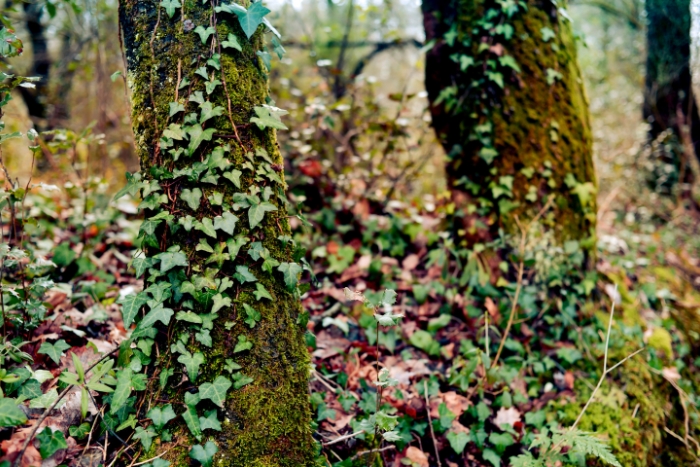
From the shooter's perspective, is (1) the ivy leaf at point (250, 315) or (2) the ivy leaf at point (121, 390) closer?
(2) the ivy leaf at point (121, 390)

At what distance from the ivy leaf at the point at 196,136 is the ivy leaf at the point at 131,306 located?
2.15 feet

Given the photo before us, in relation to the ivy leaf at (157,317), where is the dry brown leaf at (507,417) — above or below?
below

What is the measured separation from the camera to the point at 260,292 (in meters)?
1.89

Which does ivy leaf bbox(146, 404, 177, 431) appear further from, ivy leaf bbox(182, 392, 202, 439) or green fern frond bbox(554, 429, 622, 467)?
green fern frond bbox(554, 429, 622, 467)

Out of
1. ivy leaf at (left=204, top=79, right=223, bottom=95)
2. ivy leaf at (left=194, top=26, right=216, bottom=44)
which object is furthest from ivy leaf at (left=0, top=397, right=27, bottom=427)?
ivy leaf at (left=194, top=26, right=216, bottom=44)

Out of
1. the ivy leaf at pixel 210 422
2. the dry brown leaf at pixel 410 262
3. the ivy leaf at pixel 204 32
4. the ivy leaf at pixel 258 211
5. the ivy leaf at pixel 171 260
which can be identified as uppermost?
the ivy leaf at pixel 204 32

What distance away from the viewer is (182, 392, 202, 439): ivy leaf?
1742mm

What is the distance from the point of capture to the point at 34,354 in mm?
2168

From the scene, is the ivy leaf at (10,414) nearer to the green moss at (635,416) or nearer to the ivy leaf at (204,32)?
the ivy leaf at (204,32)

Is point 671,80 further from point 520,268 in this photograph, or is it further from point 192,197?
point 192,197

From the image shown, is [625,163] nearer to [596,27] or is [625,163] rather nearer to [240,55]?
[240,55]

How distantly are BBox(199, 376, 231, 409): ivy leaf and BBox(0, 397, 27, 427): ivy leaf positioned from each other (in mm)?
597

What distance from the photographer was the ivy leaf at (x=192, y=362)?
1771mm

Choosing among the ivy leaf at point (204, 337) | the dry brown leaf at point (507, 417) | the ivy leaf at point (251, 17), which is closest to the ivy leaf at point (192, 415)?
the ivy leaf at point (204, 337)
